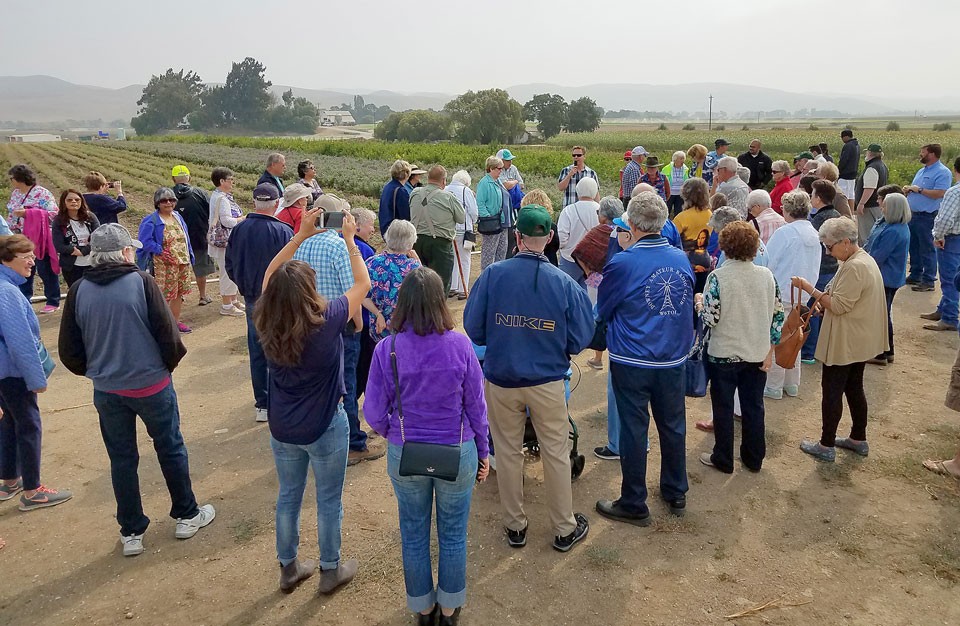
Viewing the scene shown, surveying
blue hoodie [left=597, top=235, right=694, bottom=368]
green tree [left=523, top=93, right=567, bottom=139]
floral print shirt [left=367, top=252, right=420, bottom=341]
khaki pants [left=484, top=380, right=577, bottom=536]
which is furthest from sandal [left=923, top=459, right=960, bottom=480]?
green tree [left=523, top=93, right=567, bottom=139]

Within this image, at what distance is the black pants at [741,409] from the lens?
4578 millimetres

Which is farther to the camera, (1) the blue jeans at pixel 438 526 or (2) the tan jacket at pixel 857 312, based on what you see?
(2) the tan jacket at pixel 857 312

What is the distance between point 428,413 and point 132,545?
2.41 m

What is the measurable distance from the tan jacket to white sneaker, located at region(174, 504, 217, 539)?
4.72 m

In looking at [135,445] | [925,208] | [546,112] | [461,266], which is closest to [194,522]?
[135,445]

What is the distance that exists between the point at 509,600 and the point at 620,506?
3.72 feet

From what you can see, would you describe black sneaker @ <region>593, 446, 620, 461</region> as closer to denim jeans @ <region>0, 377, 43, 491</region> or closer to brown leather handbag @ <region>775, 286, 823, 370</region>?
brown leather handbag @ <region>775, 286, 823, 370</region>

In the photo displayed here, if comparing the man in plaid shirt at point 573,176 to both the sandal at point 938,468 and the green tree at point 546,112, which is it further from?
the green tree at point 546,112

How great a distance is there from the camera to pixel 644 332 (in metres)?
3.90

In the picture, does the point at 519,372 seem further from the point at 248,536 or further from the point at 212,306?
the point at 212,306

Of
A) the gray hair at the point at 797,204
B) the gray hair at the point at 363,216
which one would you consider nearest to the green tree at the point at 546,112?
the gray hair at the point at 797,204

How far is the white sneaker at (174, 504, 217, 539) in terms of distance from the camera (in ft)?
13.5

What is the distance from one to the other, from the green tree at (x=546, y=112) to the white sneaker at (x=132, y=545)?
77790mm

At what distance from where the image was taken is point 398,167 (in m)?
8.00
